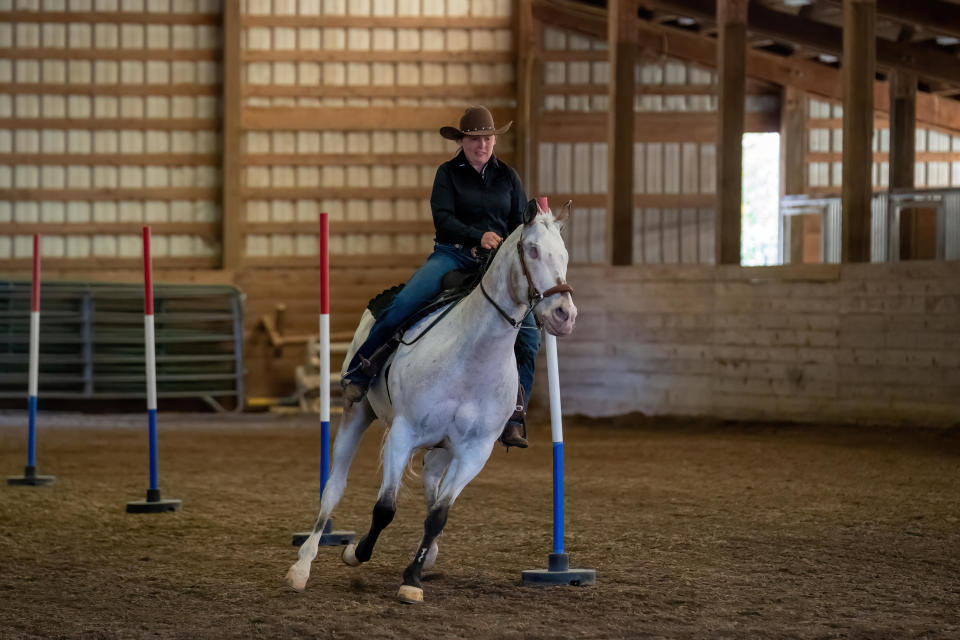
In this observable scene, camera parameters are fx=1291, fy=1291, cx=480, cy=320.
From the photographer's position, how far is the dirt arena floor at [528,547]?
16.5 ft

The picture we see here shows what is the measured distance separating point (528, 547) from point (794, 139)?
14878 millimetres

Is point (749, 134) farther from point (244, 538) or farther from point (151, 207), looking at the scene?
point (244, 538)

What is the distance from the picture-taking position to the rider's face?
6.00 meters

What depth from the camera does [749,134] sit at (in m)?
20.8

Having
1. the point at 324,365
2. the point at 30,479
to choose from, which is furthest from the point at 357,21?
the point at 324,365

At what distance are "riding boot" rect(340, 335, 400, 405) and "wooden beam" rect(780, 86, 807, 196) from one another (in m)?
15.5

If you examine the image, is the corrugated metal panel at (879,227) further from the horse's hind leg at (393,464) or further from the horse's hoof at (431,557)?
the horse's hind leg at (393,464)

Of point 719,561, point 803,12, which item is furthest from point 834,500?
point 803,12

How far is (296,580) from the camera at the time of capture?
563cm

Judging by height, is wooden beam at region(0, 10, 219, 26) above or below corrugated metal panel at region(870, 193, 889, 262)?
above

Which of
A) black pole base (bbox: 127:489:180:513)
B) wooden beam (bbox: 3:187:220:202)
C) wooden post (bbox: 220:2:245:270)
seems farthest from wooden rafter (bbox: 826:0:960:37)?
black pole base (bbox: 127:489:180:513)

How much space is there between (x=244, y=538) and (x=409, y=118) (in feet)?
42.0

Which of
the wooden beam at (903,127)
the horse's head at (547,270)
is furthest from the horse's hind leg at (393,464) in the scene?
the wooden beam at (903,127)

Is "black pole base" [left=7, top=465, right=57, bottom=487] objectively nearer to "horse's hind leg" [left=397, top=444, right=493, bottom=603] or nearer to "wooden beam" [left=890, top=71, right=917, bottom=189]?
"horse's hind leg" [left=397, top=444, right=493, bottom=603]
